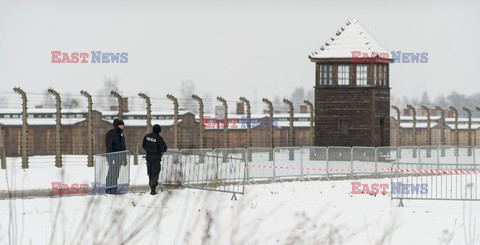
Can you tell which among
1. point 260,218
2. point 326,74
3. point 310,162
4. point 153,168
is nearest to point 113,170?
point 153,168

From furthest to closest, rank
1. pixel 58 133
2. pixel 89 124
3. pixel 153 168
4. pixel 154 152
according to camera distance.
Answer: pixel 89 124 < pixel 58 133 < pixel 153 168 < pixel 154 152

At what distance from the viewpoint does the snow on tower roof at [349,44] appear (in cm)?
3791

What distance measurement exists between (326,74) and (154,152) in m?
21.0

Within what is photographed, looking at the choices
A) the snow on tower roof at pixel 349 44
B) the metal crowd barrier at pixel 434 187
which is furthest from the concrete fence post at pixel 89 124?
the snow on tower roof at pixel 349 44

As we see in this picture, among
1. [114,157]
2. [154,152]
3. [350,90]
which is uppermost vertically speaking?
[350,90]

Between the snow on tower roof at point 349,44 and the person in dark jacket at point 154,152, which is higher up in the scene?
the snow on tower roof at point 349,44

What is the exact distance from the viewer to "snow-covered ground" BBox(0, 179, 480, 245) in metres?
12.6

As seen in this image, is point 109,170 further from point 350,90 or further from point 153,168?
point 350,90

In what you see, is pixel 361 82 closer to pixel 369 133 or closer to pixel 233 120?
pixel 369 133

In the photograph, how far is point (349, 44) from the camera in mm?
38375

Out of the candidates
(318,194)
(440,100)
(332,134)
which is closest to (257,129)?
(332,134)

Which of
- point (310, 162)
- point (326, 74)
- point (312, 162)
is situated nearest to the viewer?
point (310, 162)

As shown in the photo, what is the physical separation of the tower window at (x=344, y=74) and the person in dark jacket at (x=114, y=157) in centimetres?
2095

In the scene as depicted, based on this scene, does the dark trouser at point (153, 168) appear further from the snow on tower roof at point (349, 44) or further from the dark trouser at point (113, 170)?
the snow on tower roof at point (349, 44)
